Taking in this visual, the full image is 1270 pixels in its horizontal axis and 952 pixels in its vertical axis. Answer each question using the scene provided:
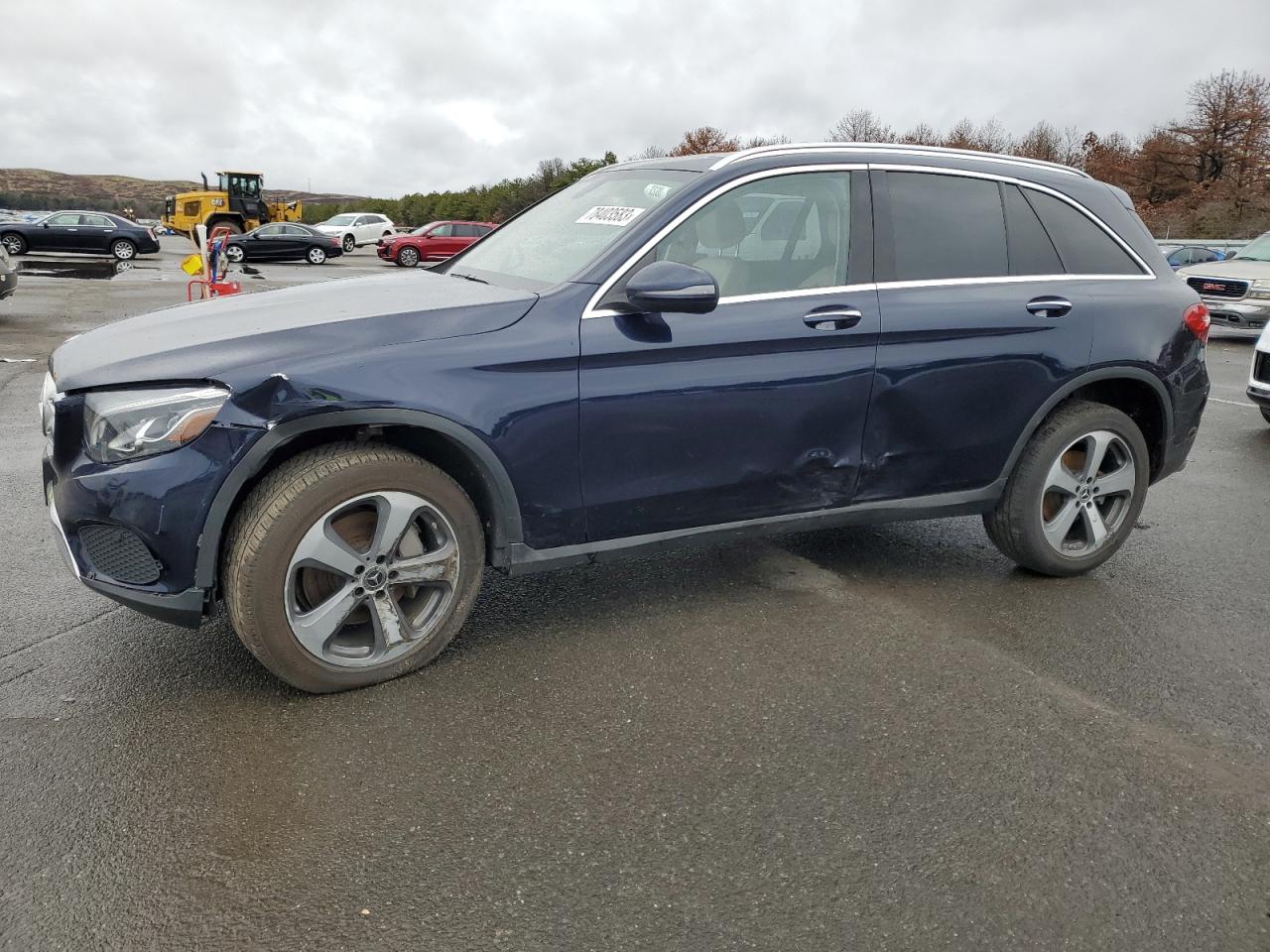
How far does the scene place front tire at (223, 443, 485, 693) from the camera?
118 inches

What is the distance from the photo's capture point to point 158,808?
2.62 m

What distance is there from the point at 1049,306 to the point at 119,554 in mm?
3524

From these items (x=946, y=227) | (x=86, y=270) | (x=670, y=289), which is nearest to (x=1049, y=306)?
(x=946, y=227)

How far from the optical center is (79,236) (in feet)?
101

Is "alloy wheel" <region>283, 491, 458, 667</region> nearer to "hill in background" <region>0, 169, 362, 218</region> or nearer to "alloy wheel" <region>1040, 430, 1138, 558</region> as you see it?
"alloy wheel" <region>1040, 430, 1138, 558</region>

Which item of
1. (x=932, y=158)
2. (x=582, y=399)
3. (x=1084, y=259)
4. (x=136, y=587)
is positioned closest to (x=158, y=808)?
(x=136, y=587)

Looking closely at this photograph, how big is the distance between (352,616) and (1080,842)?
222 centimetres

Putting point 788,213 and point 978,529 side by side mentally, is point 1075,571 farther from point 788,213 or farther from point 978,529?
point 788,213

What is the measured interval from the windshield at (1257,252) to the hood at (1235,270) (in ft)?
0.27

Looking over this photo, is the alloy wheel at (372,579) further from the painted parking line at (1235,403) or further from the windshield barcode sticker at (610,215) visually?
the painted parking line at (1235,403)

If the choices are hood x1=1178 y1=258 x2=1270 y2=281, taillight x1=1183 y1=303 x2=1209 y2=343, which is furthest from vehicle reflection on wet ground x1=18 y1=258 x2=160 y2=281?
taillight x1=1183 y1=303 x2=1209 y2=343

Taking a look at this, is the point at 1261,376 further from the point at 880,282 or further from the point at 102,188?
the point at 102,188

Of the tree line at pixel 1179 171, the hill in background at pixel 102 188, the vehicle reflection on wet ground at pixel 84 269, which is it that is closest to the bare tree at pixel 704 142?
the tree line at pixel 1179 171

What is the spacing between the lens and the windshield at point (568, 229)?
3.63 meters
